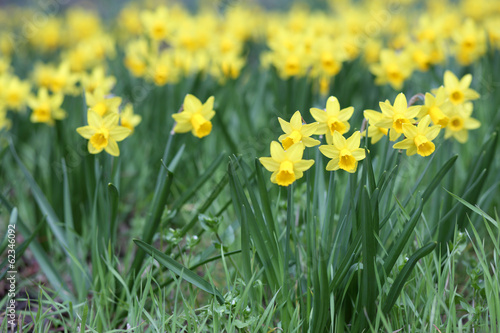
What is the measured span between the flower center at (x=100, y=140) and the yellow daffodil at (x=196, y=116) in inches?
10.3

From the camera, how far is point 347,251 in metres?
1.44

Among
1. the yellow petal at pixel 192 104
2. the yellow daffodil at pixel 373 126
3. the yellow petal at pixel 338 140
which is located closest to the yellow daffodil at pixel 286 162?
the yellow petal at pixel 338 140

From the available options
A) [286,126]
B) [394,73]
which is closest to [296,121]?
[286,126]

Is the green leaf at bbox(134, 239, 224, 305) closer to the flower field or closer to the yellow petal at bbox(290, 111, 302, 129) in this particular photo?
the flower field

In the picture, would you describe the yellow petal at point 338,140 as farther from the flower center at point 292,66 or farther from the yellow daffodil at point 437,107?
the flower center at point 292,66

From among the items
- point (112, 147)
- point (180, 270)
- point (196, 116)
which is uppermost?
point (196, 116)

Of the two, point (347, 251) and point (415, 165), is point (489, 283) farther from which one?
point (415, 165)

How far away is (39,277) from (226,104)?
4.93 ft

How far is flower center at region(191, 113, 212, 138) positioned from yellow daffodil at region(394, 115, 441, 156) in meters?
0.72

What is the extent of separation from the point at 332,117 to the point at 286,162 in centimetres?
26

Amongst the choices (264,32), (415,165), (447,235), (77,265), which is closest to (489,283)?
(447,235)

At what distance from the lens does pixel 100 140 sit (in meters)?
1.75

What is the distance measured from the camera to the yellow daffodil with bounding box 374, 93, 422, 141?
150 centimetres

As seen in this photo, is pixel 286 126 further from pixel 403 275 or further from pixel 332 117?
pixel 403 275
